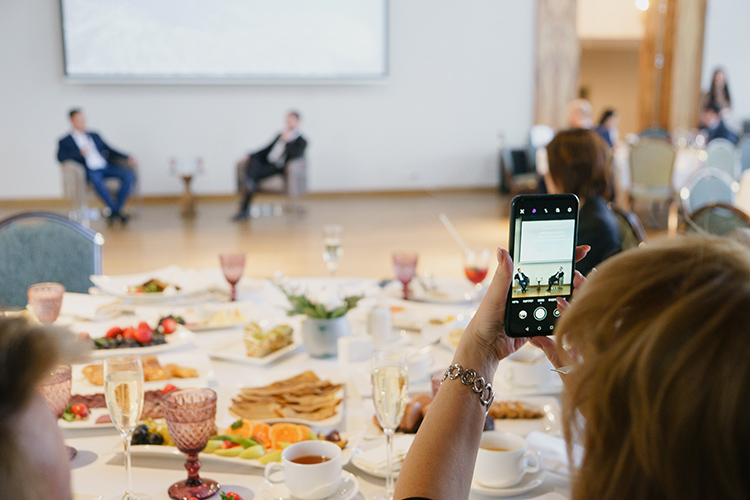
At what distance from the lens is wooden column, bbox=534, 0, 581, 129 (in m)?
10.5

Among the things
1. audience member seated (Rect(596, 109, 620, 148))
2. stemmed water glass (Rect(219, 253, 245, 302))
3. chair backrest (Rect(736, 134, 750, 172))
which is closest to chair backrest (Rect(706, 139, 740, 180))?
chair backrest (Rect(736, 134, 750, 172))

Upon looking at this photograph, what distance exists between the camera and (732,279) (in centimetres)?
55

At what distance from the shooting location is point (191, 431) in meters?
1.19

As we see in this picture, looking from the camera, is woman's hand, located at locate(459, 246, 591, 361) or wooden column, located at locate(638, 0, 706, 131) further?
wooden column, located at locate(638, 0, 706, 131)

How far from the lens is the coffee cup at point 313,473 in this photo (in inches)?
44.7

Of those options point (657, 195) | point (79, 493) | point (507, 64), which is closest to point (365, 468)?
point (79, 493)

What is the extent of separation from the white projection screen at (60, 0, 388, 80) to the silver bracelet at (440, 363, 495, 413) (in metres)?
9.22

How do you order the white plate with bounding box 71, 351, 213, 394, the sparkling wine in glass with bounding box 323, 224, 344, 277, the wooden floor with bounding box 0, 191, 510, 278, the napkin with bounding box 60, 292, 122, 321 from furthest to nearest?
the wooden floor with bounding box 0, 191, 510, 278 < the sparkling wine in glass with bounding box 323, 224, 344, 277 < the napkin with bounding box 60, 292, 122, 321 < the white plate with bounding box 71, 351, 213, 394

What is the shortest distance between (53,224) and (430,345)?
1.56 metres

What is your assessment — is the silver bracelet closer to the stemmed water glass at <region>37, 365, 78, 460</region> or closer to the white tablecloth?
the white tablecloth

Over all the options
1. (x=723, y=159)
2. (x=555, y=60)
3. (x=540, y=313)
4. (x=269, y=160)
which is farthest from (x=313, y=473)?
(x=555, y=60)

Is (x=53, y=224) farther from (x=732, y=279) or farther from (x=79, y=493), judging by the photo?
(x=732, y=279)

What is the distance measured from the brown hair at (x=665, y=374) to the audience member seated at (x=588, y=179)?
203cm

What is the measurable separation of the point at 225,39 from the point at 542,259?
924cm
